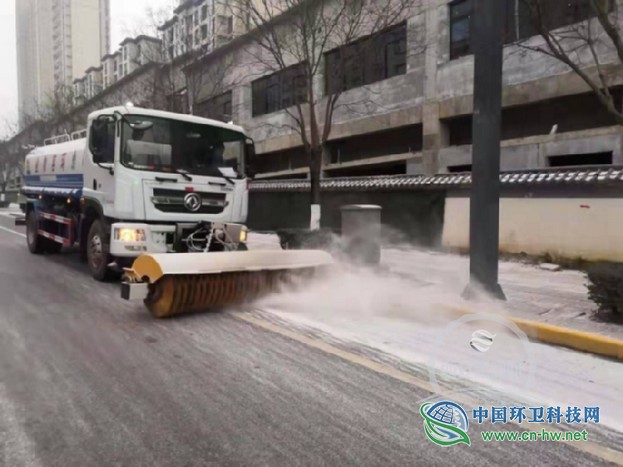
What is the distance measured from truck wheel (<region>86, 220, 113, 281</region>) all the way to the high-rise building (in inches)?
3169

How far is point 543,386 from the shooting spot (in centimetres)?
400

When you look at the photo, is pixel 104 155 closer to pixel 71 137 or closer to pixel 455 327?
pixel 71 137

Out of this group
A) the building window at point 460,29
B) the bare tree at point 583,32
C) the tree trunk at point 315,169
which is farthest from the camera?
the building window at point 460,29

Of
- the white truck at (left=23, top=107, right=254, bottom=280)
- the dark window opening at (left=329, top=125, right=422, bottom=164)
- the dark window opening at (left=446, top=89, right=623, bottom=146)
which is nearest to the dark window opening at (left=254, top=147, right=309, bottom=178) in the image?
the dark window opening at (left=329, top=125, right=422, bottom=164)

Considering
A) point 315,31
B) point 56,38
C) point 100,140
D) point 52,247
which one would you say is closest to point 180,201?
point 100,140

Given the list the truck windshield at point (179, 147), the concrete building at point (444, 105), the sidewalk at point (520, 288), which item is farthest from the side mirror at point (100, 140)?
Result: the concrete building at point (444, 105)

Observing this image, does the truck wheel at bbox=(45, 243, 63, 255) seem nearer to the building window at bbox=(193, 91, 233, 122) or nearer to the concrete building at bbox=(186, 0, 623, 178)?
the concrete building at bbox=(186, 0, 623, 178)

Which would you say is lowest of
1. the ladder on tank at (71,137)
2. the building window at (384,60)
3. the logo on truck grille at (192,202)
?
the logo on truck grille at (192,202)

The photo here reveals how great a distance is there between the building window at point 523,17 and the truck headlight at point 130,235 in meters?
6.23

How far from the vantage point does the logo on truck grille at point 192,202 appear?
7723 mm

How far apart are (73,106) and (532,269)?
29271 millimetres

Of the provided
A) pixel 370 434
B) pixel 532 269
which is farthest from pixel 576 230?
pixel 370 434

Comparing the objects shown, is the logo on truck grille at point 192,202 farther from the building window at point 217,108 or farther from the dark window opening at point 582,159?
the building window at point 217,108

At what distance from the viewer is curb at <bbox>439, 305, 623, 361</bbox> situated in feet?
15.7
